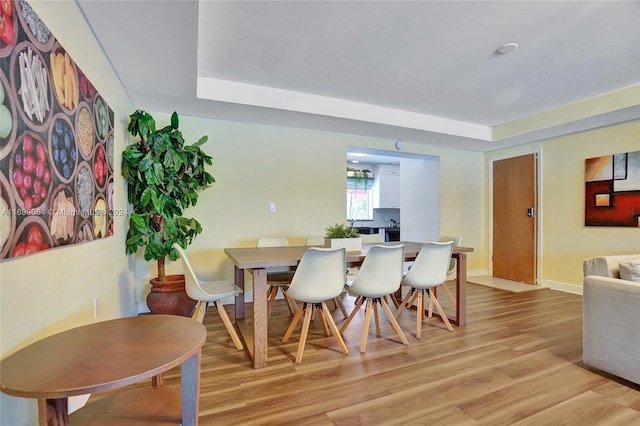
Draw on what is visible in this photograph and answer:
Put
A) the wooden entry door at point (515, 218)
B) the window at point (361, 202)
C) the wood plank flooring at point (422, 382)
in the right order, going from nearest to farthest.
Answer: the wood plank flooring at point (422, 382) < the wooden entry door at point (515, 218) < the window at point (361, 202)

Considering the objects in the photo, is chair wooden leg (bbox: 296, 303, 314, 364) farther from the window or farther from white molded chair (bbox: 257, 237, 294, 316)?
the window

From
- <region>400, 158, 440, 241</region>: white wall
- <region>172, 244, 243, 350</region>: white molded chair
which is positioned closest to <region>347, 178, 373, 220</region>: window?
<region>400, 158, 440, 241</region>: white wall

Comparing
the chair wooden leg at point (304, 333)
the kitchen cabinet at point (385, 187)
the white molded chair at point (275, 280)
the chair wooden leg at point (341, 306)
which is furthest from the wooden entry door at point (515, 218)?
the chair wooden leg at point (304, 333)

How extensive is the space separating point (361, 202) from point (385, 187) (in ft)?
2.27

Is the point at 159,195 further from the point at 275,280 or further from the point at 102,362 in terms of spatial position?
the point at 102,362

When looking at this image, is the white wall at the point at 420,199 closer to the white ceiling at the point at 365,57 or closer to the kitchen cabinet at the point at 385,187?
the kitchen cabinet at the point at 385,187

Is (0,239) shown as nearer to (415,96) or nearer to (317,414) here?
(317,414)

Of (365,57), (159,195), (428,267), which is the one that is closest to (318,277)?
(428,267)

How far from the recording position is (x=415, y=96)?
3.57 metres

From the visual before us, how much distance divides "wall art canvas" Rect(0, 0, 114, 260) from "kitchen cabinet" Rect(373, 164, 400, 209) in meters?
6.29

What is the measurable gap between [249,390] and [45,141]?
1669mm

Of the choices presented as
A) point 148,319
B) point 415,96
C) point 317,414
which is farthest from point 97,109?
point 415,96

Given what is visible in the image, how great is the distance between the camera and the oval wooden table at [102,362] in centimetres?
86

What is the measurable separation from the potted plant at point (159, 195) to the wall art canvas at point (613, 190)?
4.90m
